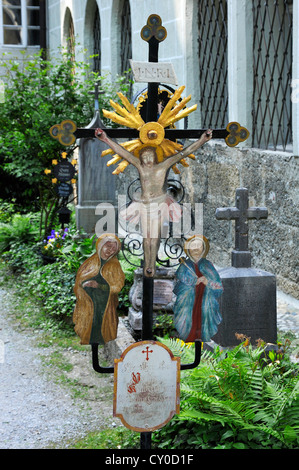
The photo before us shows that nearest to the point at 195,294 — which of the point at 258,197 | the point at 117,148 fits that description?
the point at 117,148

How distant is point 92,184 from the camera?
917 cm

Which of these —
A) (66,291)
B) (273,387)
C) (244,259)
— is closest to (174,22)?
(66,291)

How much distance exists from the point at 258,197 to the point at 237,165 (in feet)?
2.24

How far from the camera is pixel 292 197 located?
23.0ft

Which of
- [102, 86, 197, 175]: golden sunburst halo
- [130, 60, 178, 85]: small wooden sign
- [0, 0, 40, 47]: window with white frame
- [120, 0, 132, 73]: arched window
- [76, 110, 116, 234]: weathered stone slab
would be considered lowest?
[76, 110, 116, 234]: weathered stone slab

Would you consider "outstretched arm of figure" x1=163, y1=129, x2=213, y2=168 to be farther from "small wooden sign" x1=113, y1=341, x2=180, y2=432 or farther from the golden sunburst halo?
"small wooden sign" x1=113, y1=341, x2=180, y2=432

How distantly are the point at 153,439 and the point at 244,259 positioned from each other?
5.35 ft

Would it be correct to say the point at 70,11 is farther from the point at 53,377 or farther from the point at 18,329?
the point at 53,377

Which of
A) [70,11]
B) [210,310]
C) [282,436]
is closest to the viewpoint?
[210,310]

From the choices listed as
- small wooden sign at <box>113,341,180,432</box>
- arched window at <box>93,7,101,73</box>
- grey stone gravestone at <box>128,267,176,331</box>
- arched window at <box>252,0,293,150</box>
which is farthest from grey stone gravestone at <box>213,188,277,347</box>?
arched window at <box>93,7,101,73</box>

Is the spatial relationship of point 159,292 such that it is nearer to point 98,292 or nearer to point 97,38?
point 98,292

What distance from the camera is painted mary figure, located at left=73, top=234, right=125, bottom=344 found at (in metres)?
3.14

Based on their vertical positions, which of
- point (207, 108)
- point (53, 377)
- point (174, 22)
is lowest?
point (53, 377)

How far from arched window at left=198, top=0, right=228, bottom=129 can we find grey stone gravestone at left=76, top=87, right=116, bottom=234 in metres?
1.63
